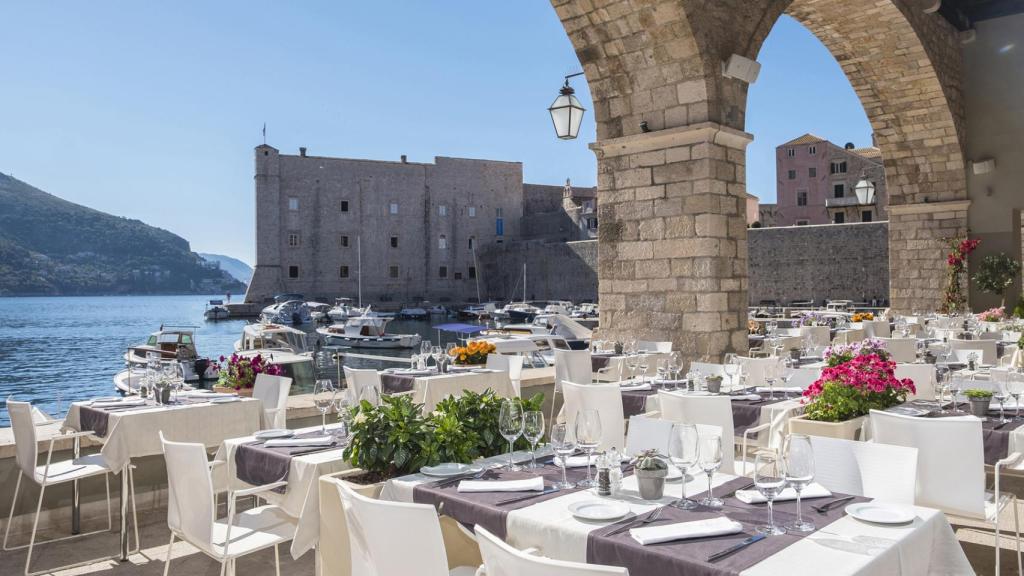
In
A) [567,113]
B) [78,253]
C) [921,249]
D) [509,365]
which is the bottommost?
[509,365]

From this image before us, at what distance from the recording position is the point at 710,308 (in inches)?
248

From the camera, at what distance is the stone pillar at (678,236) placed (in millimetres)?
6312

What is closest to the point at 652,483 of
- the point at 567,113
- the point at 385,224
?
the point at 567,113

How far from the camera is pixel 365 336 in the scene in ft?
87.9

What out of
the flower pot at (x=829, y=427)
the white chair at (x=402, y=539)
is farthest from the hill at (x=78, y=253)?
the white chair at (x=402, y=539)

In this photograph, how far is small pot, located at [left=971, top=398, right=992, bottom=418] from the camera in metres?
3.51

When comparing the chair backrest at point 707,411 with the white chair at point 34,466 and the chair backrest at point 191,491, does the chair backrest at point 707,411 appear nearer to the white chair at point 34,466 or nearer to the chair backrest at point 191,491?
the chair backrest at point 191,491

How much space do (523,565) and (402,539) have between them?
0.46 meters

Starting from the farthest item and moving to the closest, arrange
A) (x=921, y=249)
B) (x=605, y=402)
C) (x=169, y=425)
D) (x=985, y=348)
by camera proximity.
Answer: (x=921, y=249)
(x=985, y=348)
(x=605, y=402)
(x=169, y=425)

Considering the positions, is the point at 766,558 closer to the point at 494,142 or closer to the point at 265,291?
the point at 265,291

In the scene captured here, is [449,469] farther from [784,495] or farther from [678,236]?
[678,236]

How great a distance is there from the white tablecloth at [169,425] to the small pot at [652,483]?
2.25m

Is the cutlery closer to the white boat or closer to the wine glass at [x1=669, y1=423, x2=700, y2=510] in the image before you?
the wine glass at [x1=669, y1=423, x2=700, y2=510]

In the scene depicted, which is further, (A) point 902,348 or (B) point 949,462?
(A) point 902,348
